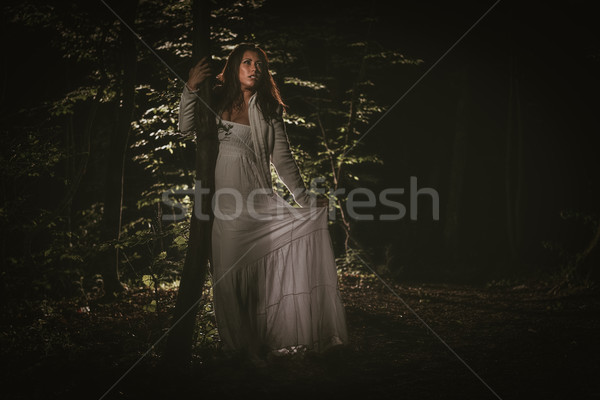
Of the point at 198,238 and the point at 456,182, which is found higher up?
the point at 456,182

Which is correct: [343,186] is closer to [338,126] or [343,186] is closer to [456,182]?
[338,126]

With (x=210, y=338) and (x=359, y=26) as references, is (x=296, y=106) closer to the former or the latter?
(x=359, y=26)

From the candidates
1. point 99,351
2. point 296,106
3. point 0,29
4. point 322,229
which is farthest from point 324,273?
point 296,106

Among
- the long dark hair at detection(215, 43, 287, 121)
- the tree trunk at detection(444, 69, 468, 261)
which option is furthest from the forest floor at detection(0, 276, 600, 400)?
the tree trunk at detection(444, 69, 468, 261)

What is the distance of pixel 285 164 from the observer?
4469 millimetres

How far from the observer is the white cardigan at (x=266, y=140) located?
13.4ft

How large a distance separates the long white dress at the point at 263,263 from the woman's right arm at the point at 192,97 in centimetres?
5

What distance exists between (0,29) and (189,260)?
7138mm

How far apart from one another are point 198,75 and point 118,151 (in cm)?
394

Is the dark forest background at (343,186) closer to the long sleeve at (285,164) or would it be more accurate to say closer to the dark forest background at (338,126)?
the dark forest background at (338,126)

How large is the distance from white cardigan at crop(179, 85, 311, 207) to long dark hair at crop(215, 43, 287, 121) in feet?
0.22

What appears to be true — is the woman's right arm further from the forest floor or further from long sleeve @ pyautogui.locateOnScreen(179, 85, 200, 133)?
the forest floor

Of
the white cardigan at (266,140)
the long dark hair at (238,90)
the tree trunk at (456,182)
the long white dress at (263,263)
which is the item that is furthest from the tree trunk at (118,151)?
the tree trunk at (456,182)

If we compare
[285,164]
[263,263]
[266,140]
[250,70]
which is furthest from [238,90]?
[263,263]
